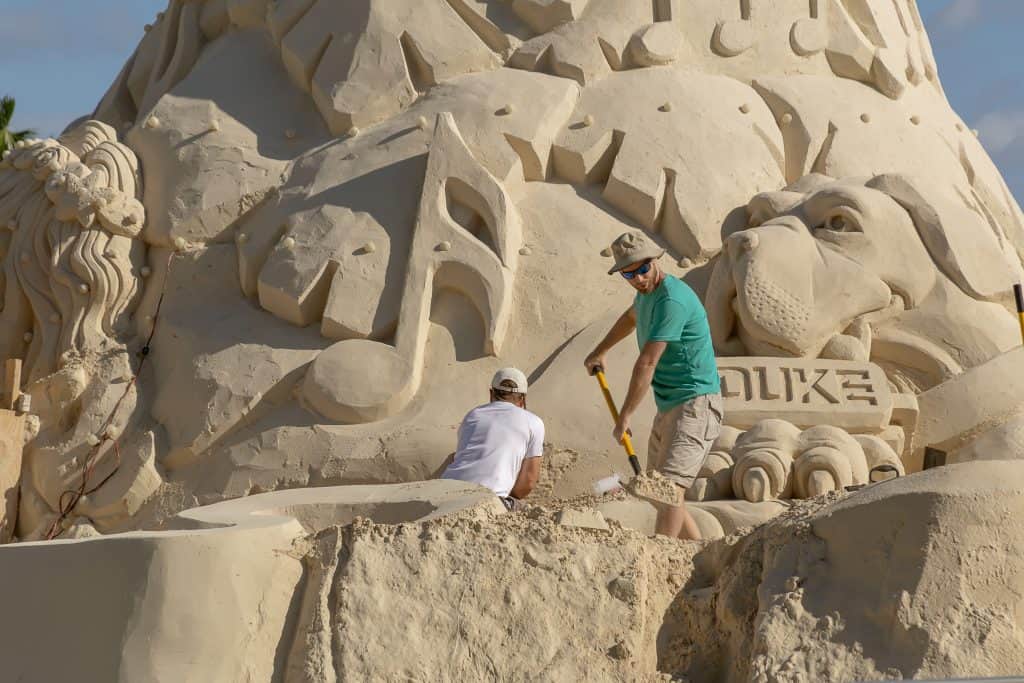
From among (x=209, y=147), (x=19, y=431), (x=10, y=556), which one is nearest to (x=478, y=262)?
(x=209, y=147)

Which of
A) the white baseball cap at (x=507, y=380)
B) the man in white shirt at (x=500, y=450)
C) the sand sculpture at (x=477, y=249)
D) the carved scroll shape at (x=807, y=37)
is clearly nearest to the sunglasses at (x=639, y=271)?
the white baseball cap at (x=507, y=380)

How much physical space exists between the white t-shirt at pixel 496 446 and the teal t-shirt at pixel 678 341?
63 cm

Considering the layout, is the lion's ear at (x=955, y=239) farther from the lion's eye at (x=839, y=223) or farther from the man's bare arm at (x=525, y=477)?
the man's bare arm at (x=525, y=477)

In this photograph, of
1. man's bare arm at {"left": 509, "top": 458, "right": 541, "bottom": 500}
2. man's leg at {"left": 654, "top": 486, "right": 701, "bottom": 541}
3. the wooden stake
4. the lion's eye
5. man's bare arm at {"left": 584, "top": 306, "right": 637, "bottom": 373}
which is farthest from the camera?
the wooden stake

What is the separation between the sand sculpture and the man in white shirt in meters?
1.17

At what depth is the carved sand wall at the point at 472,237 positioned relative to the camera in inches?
311

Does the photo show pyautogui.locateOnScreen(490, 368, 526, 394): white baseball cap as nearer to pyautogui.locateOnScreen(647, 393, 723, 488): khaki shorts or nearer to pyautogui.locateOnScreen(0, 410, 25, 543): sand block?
pyautogui.locateOnScreen(647, 393, 723, 488): khaki shorts

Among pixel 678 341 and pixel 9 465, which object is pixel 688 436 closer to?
pixel 678 341

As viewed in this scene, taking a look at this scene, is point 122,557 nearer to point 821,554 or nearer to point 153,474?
point 821,554

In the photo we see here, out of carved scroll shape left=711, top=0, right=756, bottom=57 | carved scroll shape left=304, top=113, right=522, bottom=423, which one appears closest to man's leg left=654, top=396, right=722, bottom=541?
carved scroll shape left=304, top=113, right=522, bottom=423

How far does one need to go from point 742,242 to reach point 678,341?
1.76 metres

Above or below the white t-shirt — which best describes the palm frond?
above

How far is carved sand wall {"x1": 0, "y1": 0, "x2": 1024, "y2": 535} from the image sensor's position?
7891mm

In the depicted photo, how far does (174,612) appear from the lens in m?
4.30
